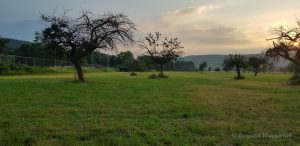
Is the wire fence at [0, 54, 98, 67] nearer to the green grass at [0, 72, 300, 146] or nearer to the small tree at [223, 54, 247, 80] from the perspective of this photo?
the small tree at [223, 54, 247, 80]

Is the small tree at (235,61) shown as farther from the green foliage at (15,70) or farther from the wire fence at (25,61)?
the green foliage at (15,70)

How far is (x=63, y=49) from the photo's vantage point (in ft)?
130

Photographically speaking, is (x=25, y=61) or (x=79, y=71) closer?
(x=79, y=71)

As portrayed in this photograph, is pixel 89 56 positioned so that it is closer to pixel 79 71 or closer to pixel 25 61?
pixel 79 71

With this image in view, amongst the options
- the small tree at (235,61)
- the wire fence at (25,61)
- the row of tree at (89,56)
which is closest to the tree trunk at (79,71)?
the row of tree at (89,56)

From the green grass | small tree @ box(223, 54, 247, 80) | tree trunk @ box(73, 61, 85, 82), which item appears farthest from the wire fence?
the green grass

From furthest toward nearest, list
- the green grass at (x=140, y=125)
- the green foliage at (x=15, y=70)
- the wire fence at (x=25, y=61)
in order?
1. the wire fence at (x=25, y=61)
2. the green foliage at (x=15, y=70)
3. the green grass at (x=140, y=125)

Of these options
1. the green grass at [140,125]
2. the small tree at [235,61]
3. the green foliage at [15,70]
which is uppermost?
the small tree at [235,61]

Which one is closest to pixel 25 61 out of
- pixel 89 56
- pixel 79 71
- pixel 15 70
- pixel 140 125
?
pixel 15 70

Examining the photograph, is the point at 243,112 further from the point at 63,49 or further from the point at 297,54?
the point at 63,49

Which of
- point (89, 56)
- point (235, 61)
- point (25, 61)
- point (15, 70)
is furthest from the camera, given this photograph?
point (25, 61)

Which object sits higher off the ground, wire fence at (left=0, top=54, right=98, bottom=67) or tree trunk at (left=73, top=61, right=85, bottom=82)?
wire fence at (left=0, top=54, right=98, bottom=67)

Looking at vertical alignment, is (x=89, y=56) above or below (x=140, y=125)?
above

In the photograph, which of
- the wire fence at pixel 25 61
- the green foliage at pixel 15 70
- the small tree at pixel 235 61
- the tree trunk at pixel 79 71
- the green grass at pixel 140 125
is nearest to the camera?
the green grass at pixel 140 125
